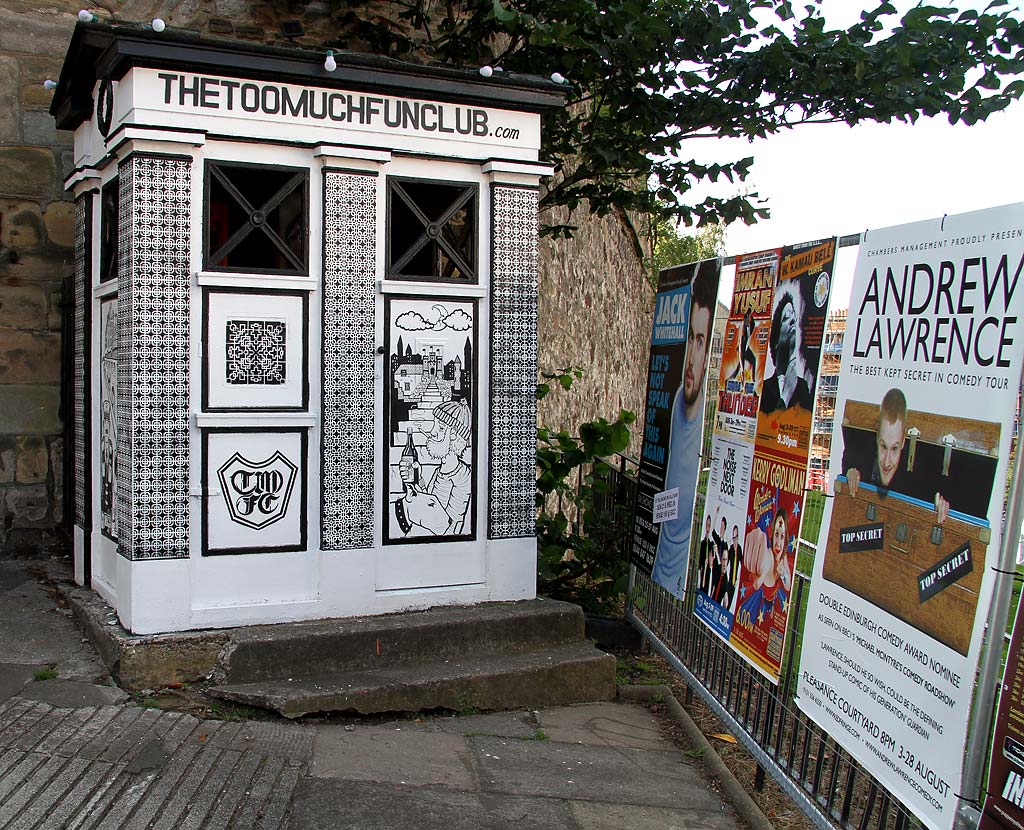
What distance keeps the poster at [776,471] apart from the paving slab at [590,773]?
676mm

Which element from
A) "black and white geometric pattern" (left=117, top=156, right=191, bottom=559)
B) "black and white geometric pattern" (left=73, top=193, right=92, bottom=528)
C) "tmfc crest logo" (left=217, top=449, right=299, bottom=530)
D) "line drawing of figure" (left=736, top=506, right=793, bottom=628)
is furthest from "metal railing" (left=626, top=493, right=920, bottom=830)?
"black and white geometric pattern" (left=73, top=193, right=92, bottom=528)

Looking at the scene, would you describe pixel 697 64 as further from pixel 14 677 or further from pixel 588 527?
pixel 14 677

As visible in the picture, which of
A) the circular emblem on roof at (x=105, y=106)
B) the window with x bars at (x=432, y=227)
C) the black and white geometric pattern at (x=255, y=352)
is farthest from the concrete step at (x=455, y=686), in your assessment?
A: the circular emblem on roof at (x=105, y=106)

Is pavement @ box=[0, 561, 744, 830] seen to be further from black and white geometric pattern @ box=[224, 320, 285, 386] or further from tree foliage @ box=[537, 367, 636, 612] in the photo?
black and white geometric pattern @ box=[224, 320, 285, 386]

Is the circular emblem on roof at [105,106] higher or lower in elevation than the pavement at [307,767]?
higher

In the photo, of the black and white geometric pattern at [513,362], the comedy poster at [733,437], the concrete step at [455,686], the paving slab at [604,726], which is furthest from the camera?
the black and white geometric pattern at [513,362]

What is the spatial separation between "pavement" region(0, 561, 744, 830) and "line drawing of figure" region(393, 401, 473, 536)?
108 cm

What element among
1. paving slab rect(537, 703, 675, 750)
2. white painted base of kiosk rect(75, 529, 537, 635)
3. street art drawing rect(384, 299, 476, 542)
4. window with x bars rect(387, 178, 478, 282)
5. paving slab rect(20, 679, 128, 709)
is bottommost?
paving slab rect(537, 703, 675, 750)

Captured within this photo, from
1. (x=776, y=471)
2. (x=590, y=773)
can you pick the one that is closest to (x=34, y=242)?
(x=590, y=773)

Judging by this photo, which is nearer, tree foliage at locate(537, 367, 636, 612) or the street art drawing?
the street art drawing

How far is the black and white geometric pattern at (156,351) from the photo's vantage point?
5.06m

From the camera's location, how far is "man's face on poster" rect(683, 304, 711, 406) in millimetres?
5535

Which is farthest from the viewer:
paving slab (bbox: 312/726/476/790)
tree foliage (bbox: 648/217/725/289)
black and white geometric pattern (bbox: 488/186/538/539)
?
tree foliage (bbox: 648/217/725/289)

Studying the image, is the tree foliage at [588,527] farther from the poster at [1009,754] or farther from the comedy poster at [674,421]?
the poster at [1009,754]
